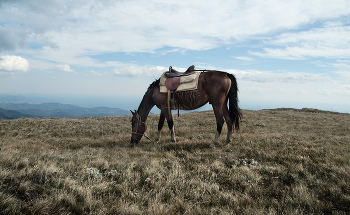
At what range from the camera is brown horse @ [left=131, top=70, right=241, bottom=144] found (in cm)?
737

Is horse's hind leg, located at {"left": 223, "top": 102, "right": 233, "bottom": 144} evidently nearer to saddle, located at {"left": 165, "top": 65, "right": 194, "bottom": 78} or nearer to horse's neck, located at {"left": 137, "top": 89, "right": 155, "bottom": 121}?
saddle, located at {"left": 165, "top": 65, "right": 194, "bottom": 78}

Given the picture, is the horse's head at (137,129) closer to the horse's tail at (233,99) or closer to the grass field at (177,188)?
the grass field at (177,188)

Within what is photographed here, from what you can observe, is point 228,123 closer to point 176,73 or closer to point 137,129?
point 176,73

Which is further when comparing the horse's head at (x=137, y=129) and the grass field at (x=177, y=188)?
the horse's head at (x=137, y=129)

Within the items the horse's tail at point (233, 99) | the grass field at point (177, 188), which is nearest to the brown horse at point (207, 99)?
the horse's tail at point (233, 99)

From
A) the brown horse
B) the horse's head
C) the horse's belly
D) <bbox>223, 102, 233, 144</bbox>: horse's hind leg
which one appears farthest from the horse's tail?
the horse's head

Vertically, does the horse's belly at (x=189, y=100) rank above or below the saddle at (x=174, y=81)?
below

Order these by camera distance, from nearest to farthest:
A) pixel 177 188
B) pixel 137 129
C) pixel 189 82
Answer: pixel 177 188
pixel 189 82
pixel 137 129

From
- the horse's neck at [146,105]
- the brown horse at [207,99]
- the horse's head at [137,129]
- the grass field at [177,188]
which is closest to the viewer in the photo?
the grass field at [177,188]

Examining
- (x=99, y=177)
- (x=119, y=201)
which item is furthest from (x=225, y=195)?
(x=99, y=177)

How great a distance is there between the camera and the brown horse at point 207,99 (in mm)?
7371

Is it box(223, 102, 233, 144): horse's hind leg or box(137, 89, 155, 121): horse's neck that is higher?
box(137, 89, 155, 121): horse's neck

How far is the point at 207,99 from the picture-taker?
7.70 meters

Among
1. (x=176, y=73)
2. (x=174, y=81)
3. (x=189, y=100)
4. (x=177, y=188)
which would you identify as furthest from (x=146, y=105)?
(x=177, y=188)
